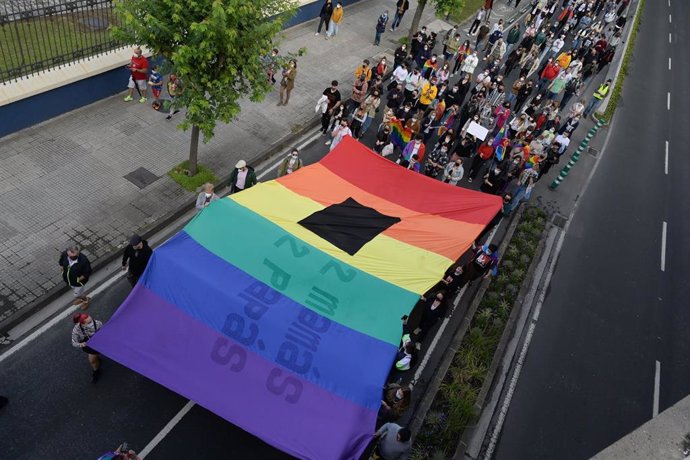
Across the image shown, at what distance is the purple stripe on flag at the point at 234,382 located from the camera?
6.88 metres

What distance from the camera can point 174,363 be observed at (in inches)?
287

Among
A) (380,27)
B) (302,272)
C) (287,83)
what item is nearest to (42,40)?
(287,83)

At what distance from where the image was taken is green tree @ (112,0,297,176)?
9.52 meters

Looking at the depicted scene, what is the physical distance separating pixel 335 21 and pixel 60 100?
35.9ft

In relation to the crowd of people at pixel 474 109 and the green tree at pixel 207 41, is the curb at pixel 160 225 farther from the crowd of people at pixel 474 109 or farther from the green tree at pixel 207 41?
the green tree at pixel 207 41

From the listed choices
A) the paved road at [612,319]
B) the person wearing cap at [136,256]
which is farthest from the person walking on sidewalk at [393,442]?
the person wearing cap at [136,256]

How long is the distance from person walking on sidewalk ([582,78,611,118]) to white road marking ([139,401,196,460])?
18.6m

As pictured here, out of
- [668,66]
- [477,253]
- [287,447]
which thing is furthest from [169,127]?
[668,66]

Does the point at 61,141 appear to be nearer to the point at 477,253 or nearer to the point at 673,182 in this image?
the point at 477,253

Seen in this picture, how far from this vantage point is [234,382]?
7.19m

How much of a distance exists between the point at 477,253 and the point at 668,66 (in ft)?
82.5

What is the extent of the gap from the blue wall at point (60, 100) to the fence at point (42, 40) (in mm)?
579

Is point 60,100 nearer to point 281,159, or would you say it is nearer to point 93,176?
point 93,176

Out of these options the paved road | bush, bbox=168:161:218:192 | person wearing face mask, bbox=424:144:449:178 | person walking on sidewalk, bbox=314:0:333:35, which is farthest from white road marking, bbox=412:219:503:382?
person walking on sidewalk, bbox=314:0:333:35
